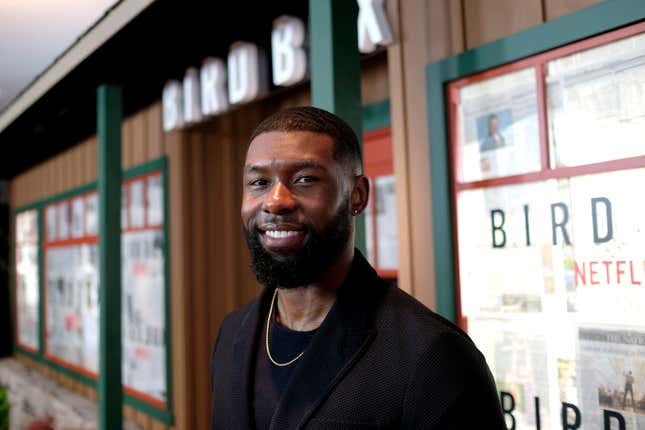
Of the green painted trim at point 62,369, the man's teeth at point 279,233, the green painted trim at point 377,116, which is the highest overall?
the green painted trim at point 377,116

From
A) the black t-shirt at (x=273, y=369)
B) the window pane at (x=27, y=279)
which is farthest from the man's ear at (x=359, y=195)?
the window pane at (x=27, y=279)

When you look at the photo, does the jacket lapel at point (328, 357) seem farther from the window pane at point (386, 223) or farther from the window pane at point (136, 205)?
the window pane at point (136, 205)

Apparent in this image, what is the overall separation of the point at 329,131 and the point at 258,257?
0.26 m

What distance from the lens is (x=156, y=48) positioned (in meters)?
2.75

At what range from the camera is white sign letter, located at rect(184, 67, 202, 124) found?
3137 millimetres

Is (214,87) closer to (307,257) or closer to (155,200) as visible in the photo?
(155,200)

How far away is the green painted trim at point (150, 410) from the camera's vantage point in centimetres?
355

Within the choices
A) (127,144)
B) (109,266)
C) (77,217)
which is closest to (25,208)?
(77,217)

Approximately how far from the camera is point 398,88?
199 centimetres

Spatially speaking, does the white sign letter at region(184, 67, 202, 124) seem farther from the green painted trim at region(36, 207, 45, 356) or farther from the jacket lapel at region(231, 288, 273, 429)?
the green painted trim at region(36, 207, 45, 356)

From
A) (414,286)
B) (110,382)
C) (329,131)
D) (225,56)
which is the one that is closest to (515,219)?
(414,286)

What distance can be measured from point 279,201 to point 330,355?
0.28m

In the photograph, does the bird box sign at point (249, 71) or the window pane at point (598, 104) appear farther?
the bird box sign at point (249, 71)

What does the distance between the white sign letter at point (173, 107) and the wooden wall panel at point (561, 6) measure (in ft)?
7.28
